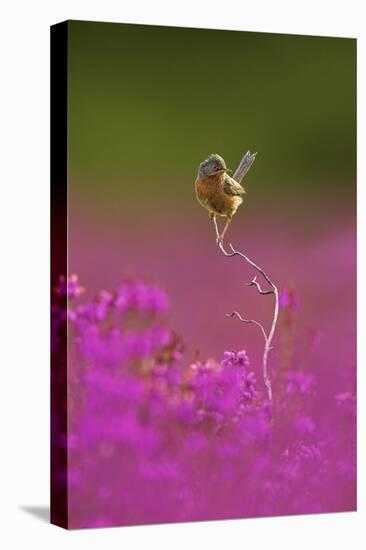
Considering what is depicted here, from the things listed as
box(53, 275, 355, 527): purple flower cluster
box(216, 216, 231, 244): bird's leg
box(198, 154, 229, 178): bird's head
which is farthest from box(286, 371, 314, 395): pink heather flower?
box(198, 154, 229, 178): bird's head

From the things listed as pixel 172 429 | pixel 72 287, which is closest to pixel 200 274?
pixel 72 287

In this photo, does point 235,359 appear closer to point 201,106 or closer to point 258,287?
point 258,287

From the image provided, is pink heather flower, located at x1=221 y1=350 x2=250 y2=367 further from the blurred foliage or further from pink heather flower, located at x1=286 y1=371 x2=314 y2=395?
the blurred foliage

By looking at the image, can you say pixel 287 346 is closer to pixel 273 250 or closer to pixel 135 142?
pixel 273 250

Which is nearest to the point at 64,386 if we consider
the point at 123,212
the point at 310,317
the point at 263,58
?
the point at 123,212

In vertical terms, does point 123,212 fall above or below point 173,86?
below

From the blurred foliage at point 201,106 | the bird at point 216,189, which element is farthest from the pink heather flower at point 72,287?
the bird at point 216,189
